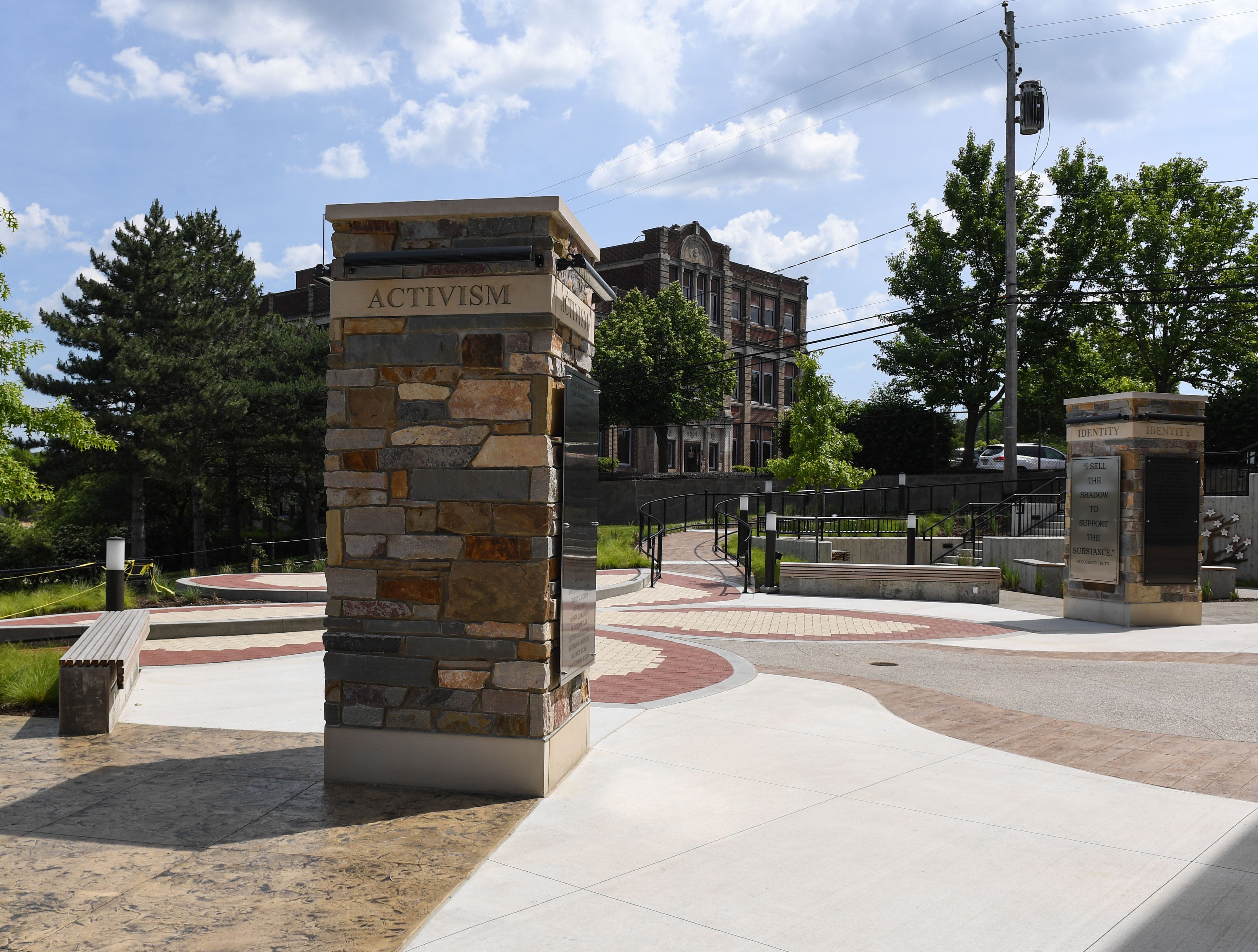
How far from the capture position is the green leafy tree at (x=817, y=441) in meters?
30.0

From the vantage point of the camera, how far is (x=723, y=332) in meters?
54.2

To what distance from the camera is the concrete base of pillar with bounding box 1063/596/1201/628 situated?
44.9ft

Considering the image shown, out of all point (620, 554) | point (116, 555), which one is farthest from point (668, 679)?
point (620, 554)

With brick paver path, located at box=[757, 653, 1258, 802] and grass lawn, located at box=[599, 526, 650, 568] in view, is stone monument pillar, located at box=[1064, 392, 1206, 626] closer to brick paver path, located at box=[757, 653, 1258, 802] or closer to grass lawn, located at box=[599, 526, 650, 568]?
brick paver path, located at box=[757, 653, 1258, 802]

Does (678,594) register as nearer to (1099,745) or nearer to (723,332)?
(1099,745)

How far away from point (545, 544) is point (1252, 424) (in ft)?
101

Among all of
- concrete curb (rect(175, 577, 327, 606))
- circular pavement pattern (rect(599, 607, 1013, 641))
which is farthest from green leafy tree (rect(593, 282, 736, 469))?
circular pavement pattern (rect(599, 607, 1013, 641))

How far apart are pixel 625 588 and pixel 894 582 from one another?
4.76m

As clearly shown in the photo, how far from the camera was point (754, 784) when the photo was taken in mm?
5594

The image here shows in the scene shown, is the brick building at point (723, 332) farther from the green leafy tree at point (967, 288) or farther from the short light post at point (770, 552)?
the short light post at point (770, 552)

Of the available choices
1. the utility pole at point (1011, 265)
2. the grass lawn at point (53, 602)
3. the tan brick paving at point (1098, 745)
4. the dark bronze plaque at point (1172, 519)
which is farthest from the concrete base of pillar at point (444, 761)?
the utility pole at point (1011, 265)

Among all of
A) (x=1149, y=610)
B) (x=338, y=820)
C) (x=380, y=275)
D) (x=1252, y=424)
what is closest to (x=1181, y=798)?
(x=338, y=820)

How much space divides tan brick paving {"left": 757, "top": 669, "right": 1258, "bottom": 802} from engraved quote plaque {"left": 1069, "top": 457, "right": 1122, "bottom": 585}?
684cm

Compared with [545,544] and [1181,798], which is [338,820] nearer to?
[545,544]
